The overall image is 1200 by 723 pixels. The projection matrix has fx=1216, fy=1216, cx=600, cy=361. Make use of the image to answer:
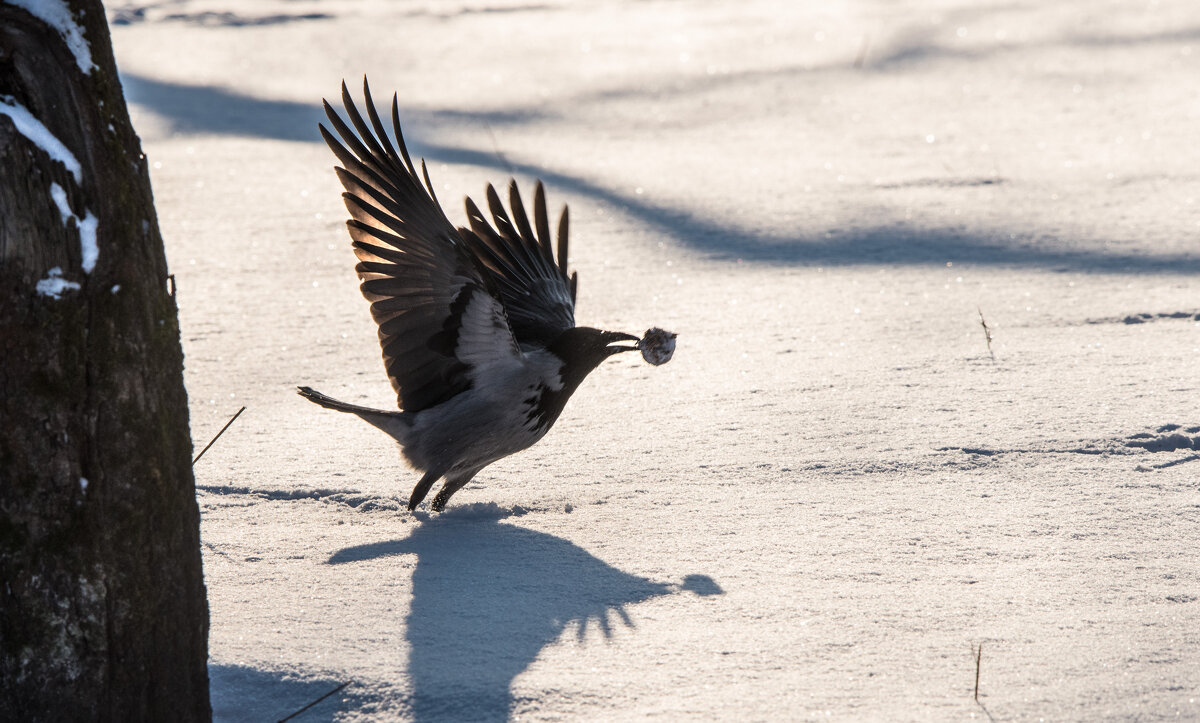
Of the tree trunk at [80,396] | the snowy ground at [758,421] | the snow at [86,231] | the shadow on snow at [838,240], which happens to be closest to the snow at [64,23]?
the tree trunk at [80,396]

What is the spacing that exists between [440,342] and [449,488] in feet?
1.09

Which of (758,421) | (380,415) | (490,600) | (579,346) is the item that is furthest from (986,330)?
(490,600)

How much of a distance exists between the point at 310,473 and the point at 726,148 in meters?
3.63

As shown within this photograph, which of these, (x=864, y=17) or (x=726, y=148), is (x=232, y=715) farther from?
(x=864, y=17)

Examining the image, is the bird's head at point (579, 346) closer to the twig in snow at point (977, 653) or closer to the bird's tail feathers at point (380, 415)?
the bird's tail feathers at point (380, 415)

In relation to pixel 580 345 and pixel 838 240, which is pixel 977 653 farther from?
pixel 838 240

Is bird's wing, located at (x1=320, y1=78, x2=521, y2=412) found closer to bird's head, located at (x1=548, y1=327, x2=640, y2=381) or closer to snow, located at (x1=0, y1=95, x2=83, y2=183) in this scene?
bird's head, located at (x1=548, y1=327, x2=640, y2=381)

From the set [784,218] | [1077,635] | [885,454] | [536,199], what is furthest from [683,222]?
[1077,635]

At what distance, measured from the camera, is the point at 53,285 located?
1.56m

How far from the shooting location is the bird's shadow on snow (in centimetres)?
187

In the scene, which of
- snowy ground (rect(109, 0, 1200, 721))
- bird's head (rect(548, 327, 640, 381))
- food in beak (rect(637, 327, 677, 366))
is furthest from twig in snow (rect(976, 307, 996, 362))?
bird's head (rect(548, 327, 640, 381))

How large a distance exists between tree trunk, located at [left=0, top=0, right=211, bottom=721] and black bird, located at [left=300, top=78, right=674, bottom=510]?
978mm

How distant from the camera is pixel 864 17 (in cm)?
934

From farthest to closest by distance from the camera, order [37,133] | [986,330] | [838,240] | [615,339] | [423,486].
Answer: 1. [838,240]
2. [986,330]
3. [615,339]
4. [423,486]
5. [37,133]
